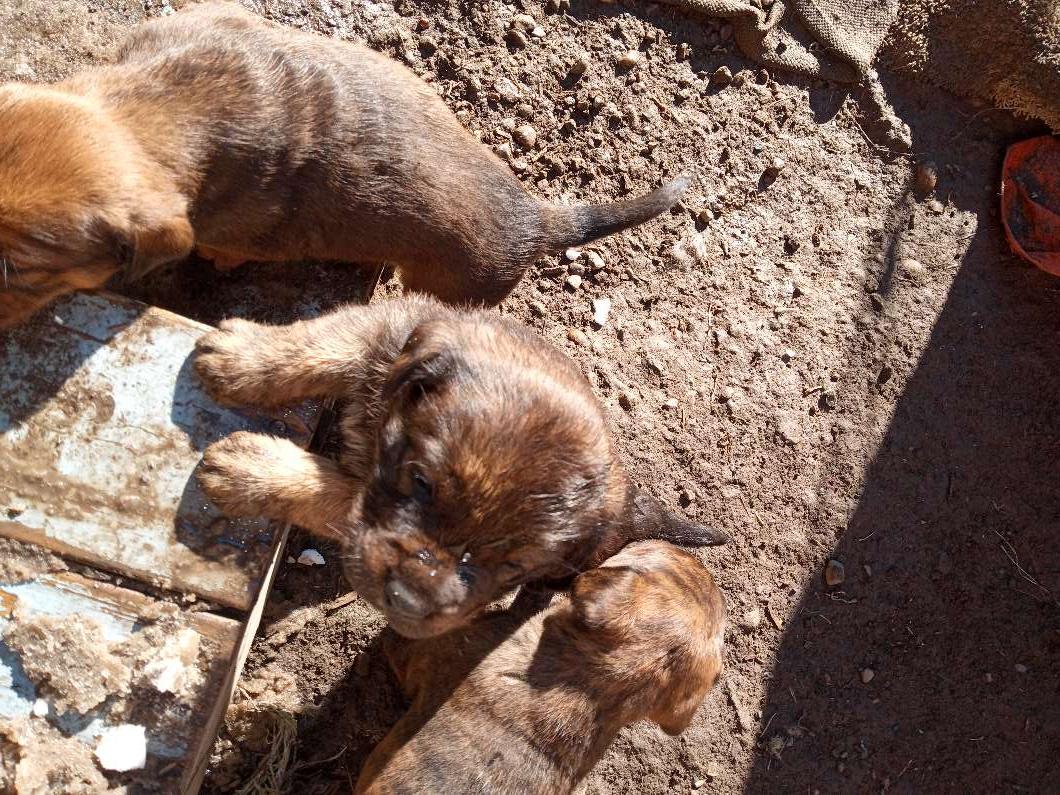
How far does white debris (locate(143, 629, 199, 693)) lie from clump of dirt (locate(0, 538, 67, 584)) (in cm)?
47

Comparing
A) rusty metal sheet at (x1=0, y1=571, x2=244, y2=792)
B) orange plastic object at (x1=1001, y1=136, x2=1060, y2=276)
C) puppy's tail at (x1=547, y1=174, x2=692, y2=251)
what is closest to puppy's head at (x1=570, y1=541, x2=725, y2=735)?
rusty metal sheet at (x1=0, y1=571, x2=244, y2=792)

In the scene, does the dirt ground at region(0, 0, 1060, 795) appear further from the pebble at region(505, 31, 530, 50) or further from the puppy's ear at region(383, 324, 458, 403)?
the puppy's ear at region(383, 324, 458, 403)

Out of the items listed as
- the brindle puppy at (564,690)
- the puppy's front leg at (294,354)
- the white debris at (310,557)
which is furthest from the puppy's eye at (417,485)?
the white debris at (310,557)

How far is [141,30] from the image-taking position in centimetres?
406

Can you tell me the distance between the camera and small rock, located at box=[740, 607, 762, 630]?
5273 mm

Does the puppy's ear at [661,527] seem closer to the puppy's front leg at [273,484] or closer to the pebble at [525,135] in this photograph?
the puppy's front leg at [273,484]

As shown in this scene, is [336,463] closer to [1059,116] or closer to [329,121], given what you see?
[329,121]

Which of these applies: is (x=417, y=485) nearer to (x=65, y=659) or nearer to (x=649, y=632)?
(x=649, y=632)

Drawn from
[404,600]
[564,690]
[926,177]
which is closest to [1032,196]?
[926,177]

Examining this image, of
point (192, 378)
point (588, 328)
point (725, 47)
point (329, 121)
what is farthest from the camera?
point (725, 47)

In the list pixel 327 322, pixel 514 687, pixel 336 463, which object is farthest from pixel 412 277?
pixel 514 687

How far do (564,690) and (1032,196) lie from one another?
15.7 feet

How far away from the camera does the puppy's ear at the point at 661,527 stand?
4.00 meters

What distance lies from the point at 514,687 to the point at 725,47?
13.5 feet
